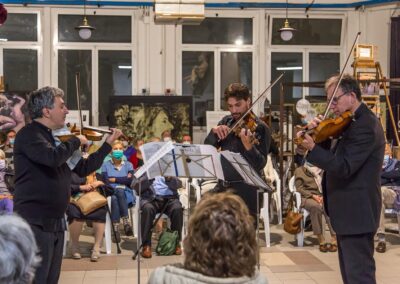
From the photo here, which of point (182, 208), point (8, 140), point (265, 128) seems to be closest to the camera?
point (265, 128)

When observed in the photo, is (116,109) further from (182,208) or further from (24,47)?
(182,208)

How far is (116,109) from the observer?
11062 mm

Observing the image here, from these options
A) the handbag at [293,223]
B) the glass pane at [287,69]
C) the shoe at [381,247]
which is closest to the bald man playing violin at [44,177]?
the handbag at [293,223]

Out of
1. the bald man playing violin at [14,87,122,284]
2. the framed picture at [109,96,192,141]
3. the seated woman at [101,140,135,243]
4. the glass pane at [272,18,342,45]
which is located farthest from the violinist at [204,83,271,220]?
the glass pane at [272,18,342,45]

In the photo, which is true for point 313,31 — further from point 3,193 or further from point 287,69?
point 3,193

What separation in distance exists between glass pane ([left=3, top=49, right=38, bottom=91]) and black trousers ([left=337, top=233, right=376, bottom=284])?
9.22 metres

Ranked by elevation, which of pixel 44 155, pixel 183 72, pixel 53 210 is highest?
pixel 183 72

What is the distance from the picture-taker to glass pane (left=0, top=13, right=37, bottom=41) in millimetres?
11711

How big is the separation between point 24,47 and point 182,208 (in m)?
6.06

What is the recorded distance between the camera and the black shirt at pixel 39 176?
370cm

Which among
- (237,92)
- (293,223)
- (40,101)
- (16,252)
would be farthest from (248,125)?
(16,252)

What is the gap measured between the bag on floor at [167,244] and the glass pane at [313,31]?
6.37 metres

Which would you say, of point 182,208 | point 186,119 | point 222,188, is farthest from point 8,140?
point 222,188

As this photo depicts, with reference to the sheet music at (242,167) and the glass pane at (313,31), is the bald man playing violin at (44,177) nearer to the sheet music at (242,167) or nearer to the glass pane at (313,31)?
the sheet music at (242,167)
